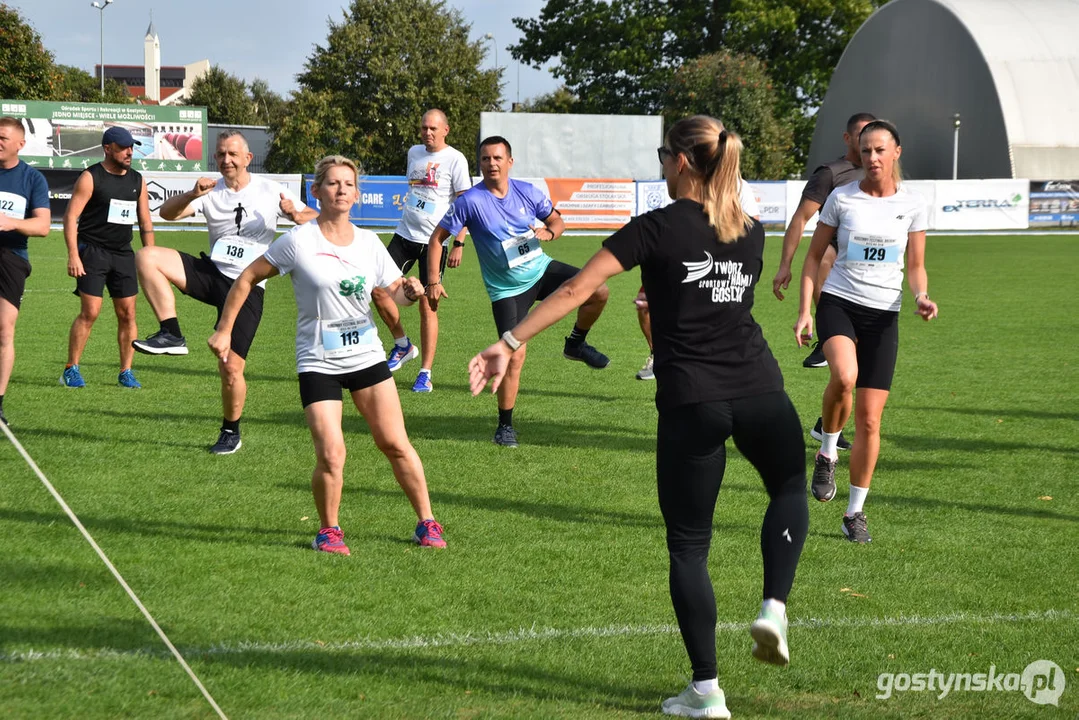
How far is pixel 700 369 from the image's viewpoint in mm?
4086

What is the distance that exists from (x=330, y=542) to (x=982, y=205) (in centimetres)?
3618

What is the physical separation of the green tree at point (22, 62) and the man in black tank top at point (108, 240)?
45574 millimetres

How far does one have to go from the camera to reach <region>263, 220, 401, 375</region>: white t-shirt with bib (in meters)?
5.94

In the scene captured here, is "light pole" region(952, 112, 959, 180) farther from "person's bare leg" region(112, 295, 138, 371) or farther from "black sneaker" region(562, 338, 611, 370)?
"person's bare leg" region(112, 295, 138, 371)

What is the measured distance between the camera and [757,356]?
4199 mm

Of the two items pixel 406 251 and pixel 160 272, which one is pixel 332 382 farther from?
pixel 406 251

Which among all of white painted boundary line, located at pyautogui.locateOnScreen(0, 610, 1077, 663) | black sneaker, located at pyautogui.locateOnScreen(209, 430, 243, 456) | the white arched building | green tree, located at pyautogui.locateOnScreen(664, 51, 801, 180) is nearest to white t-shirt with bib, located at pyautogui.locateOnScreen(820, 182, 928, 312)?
white painted boundary line, located at pyautogui.locateOnScreen(0, 610, 1077, 663)

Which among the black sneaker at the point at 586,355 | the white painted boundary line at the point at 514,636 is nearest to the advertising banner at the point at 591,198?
the black sneaker at the point at 586,355

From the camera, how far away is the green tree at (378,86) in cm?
6041

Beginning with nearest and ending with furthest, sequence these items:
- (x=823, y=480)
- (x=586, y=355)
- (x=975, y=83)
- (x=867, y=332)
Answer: (x=867, y=332) < (x=823, y=480) < (x=586, y=355) < (x=975, y=83)

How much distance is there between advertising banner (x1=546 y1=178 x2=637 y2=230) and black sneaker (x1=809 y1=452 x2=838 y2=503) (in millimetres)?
30679

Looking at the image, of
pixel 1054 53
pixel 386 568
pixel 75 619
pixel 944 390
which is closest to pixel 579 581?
pixel 386 568

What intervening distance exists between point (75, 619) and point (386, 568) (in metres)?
1.44

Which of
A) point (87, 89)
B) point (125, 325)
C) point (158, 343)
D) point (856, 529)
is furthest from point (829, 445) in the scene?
point (87, 89)
